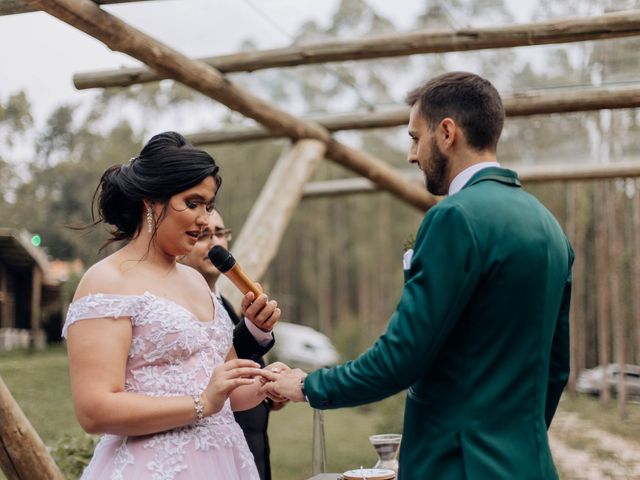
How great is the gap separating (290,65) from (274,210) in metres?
1.19

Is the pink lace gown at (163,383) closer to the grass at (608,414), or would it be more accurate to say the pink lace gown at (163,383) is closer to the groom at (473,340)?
the groom at (473,340)

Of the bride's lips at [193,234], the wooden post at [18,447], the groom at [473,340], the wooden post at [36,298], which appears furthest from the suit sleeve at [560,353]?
the wooden post at [36,298]

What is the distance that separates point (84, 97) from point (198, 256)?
64.5 ft

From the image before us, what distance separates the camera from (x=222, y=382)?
7.98ft

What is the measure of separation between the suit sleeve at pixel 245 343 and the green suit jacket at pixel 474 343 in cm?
62

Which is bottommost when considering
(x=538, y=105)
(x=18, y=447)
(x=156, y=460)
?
(x=18, y=447)

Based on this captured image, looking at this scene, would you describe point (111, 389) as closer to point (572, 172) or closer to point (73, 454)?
point (73, 454)

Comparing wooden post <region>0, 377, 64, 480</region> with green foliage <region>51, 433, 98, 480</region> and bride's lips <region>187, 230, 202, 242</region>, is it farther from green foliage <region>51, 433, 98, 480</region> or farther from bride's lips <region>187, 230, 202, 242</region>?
bride's lips <region>187, 230, 202, 242</region>

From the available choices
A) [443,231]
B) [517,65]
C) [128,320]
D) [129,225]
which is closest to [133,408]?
[128,320]

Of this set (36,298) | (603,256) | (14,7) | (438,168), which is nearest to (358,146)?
(14,7)

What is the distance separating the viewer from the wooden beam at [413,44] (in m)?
5.30

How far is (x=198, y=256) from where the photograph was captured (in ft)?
13.3

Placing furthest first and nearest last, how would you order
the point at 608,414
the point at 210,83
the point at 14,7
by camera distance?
the point at 608,414, the point at 210,83, the point at 14,7

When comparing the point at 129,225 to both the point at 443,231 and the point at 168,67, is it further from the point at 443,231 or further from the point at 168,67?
the point at 168,67
